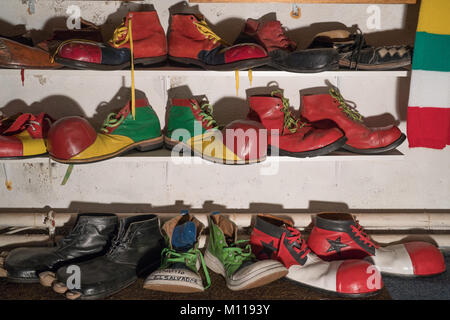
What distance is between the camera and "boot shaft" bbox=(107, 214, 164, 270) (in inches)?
62.0

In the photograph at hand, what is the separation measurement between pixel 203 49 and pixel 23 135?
80 cm

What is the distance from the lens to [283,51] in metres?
1.55

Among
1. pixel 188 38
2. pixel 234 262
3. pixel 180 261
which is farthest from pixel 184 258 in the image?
pixel 188 38

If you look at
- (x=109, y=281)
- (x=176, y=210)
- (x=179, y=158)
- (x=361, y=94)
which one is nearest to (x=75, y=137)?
(x=179, y=158)

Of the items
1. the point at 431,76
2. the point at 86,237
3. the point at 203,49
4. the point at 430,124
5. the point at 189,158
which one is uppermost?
the point at 203,49

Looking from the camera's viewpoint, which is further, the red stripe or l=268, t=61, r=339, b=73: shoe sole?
the red stripe

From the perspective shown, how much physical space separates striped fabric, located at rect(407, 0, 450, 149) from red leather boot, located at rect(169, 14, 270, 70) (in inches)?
24.0

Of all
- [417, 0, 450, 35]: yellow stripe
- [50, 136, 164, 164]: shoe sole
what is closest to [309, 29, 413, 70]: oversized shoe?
[417, 0, 450, 35]: yellow stripe

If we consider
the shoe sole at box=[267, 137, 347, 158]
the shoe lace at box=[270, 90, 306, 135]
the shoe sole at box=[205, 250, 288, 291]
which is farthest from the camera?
the shoe lace at box=[270, 90, 306, 135]

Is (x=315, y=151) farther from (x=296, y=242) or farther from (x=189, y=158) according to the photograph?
(x=189, y=158)

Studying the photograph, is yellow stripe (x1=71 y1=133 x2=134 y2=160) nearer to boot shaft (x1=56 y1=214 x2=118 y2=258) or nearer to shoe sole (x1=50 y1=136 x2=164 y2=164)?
shoe sole (x1=50 y1=136 x2=164 y2=164)

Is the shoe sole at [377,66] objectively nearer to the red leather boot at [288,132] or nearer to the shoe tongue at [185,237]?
the red leather boot at [288,132]
